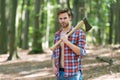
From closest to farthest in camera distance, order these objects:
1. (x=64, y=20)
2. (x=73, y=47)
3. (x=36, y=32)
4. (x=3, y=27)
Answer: (x=73, y=47)
(x=64, y=20)
(x=36, y=32)
(x=3, y=27)

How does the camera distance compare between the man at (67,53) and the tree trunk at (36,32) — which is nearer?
the man at (67,53)

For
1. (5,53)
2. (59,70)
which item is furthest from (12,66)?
(59,70)

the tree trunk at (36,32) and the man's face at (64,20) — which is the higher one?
the man's face at (64,20)

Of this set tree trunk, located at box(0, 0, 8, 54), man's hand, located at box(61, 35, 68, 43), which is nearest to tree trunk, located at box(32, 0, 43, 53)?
tree trunk, located at box(0, 0, 8, 54)

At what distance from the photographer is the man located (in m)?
4.58

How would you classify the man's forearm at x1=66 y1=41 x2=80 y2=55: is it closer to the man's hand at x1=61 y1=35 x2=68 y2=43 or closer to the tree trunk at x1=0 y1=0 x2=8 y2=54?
the man's hand at x1=61 y1=35 x2=68 y2=43

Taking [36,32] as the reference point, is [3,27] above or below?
above

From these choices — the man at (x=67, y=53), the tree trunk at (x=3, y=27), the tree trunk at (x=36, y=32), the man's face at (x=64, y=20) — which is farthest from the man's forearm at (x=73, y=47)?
the tree trunk at (x=3, y=27)

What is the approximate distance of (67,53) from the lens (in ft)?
15.3

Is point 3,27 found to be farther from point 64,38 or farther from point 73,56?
point 64,38

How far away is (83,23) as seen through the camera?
457 centimetres

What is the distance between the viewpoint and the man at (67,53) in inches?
180

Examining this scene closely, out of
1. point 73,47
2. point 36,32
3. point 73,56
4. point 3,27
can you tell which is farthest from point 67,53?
point 3,27

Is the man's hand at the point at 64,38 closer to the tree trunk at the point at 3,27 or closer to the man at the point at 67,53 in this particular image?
the man at the point at 67,53
